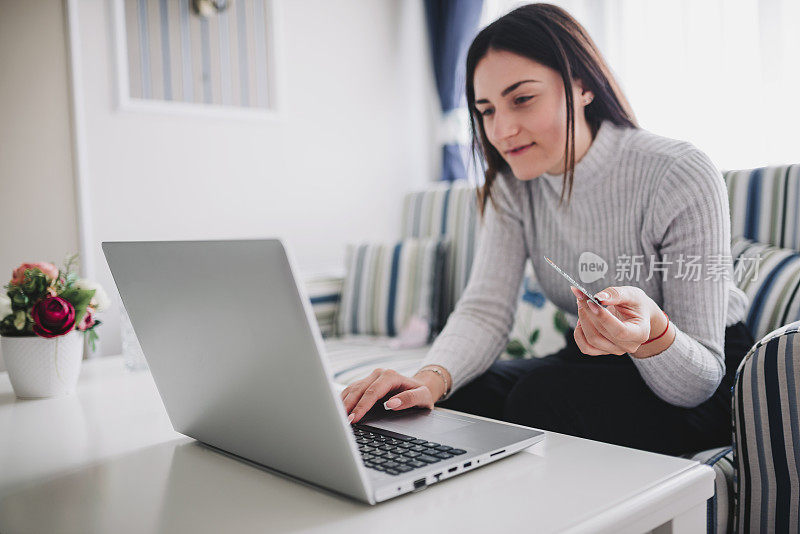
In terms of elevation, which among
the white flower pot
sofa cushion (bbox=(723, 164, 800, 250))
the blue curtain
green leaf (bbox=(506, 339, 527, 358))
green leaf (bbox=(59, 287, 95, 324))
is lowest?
green leaf (bbox=(506, 339, 527, 358))

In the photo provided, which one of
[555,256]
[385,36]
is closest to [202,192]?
[385,36]

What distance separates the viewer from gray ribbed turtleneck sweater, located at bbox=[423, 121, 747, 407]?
95 cm

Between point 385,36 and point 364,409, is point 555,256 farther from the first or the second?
point 385,36

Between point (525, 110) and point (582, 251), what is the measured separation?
275 millimetres

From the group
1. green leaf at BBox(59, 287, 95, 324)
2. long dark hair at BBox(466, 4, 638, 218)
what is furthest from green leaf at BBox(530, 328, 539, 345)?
green leaf at BBox(59, 287, 95, 324)

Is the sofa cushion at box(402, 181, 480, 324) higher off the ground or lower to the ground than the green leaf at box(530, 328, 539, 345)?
higher

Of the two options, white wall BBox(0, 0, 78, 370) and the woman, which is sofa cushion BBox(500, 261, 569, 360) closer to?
the woman

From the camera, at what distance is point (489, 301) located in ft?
3.93

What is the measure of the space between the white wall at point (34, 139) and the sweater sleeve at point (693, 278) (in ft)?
6.07

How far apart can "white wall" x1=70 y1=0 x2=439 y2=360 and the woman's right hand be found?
1.63 meters

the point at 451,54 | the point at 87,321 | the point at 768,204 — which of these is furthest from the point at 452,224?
the point at 87,321

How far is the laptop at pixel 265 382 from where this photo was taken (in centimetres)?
51

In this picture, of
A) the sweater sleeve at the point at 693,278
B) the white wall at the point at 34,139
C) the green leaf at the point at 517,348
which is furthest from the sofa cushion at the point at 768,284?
the white wall at the point at 34,139

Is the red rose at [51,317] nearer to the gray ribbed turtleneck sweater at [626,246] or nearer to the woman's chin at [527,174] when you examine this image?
the gray ribbed turtleneck sweater at [626,246]
